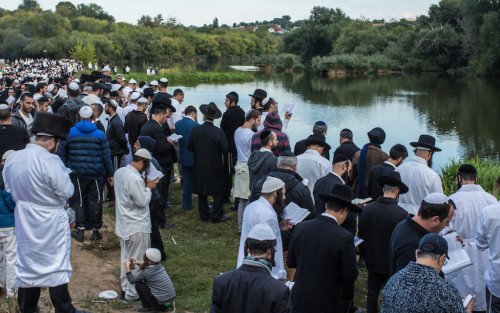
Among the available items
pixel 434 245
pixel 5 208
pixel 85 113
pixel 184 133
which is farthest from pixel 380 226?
pixel 184 133

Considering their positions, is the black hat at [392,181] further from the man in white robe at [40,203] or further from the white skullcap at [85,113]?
the white skullcap at [85,113]

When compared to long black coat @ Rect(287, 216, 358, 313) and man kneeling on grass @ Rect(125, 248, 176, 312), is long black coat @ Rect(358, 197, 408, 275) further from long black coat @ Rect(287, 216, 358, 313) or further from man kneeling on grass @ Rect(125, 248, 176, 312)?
man kneeling on grass @ Rect(125, 248, 176, 312)

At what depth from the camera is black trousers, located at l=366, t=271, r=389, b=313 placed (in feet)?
17.1

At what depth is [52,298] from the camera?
188 inches

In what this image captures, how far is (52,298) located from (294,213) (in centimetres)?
242

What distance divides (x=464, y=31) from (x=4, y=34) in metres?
59.8

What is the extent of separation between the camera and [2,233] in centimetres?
522

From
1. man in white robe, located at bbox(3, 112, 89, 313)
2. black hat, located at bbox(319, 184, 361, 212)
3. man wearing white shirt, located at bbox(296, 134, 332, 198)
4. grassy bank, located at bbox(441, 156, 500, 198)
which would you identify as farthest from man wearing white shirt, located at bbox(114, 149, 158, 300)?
grassy bank, located at bbox(441, 156, 500, 198)

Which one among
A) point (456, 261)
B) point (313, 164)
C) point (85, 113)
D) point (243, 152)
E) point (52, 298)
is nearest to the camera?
point (456, 261)

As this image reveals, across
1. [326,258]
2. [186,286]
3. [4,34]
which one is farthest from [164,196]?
[4,34]

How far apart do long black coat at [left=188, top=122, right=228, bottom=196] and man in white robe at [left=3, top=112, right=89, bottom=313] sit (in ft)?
11.8

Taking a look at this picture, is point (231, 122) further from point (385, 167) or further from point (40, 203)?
point (40, 203)

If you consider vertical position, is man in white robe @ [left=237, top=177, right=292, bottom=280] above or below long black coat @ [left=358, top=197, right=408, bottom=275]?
above

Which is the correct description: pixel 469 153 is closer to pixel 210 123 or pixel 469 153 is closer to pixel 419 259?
pixel 210 123
